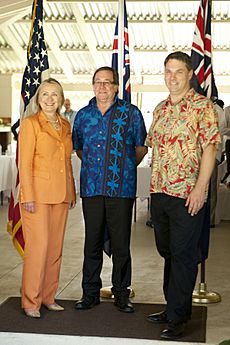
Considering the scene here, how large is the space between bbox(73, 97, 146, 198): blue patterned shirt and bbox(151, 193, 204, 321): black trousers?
1.32ft

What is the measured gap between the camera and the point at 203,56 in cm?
518

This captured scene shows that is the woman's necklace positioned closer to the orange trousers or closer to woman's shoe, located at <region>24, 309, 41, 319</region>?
the orange trousers

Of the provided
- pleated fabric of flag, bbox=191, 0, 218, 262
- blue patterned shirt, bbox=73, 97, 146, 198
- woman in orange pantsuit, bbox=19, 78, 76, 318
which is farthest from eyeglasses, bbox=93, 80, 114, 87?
pleated fabric of flag, bbox=191, 0, 218, 262

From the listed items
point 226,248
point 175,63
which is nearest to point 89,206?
point 175,63

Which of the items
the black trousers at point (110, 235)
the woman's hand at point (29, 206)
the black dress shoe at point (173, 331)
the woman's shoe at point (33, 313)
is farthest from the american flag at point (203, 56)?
the woman's shoe at point (33, 313)

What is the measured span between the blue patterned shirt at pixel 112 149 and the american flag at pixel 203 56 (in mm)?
695

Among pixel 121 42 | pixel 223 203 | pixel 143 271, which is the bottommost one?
pixel 143 271

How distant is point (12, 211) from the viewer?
531cm

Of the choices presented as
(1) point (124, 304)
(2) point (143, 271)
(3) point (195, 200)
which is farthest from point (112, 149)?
(2) point (143, 271)

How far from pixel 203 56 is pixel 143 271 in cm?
196

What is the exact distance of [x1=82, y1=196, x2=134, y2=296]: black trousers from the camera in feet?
15.3

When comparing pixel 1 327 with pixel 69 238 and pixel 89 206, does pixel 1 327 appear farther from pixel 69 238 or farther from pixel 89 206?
pixel 69 238

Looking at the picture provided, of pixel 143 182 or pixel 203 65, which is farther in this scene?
pixel 143 182

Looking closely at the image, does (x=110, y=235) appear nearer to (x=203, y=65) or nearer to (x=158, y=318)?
(x=158, y=318)
